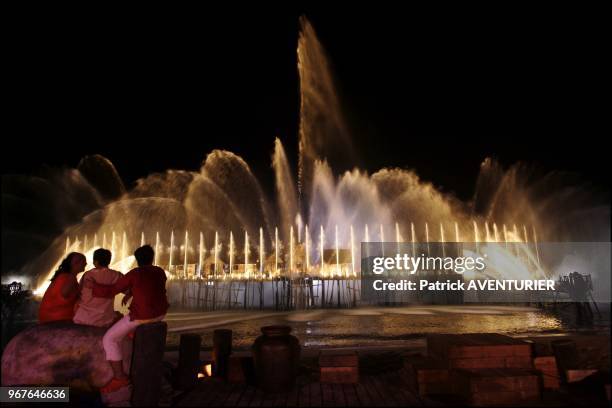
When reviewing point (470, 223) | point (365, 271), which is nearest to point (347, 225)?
point (365, 271)

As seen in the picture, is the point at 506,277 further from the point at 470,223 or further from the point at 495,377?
the point at 495,377

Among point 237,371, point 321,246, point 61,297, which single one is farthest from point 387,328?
point 321,246

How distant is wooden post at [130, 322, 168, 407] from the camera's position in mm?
6023

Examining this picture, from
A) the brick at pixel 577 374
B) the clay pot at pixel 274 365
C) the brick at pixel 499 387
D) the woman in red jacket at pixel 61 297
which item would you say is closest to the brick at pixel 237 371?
the clay pot at pixel 274 365

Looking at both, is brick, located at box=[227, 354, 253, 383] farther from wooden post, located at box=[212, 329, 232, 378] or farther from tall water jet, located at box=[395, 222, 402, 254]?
tall water jet, located at box=[395, 222, 402, 254]

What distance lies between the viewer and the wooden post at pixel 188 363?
7664 millimetres

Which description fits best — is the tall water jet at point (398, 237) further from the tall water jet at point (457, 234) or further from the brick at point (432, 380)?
the brick at point (432, 380)

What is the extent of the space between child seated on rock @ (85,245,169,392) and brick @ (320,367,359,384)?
338cm

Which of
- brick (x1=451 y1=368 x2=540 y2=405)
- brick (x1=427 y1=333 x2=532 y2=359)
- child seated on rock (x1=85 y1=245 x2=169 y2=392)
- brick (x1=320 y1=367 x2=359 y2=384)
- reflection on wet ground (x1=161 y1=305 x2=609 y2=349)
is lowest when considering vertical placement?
reflection on wet ground (x1=161 y1=305 x2=609 y2=349)

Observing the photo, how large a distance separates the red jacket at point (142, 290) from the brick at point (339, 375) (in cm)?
338

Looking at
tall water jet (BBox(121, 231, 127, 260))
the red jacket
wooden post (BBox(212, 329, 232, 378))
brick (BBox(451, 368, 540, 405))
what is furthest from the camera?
tall water jet (BBox(121, 231, 127, 260))

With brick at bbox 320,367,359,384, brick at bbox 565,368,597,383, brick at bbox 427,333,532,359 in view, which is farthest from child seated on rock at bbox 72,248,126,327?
brick at bbox 565,368,597,383

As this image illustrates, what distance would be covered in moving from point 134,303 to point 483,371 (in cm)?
566

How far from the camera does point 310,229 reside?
51.6 m
